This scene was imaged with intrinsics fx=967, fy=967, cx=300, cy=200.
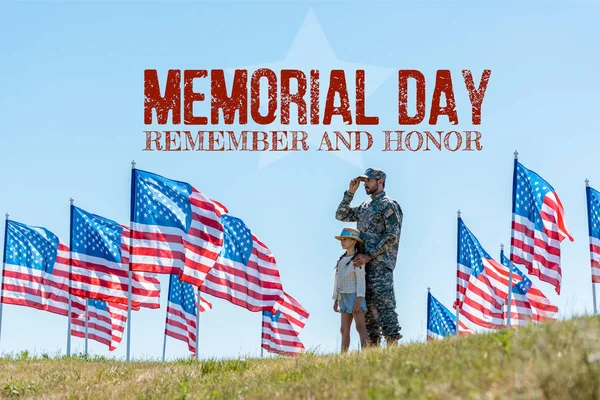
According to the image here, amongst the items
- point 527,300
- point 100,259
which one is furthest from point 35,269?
point 527,300

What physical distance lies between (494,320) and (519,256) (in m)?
6.23

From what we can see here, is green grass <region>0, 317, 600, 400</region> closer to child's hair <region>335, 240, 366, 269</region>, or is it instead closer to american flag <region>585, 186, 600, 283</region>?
child's hair <region>335, 240, 366, 269</region>

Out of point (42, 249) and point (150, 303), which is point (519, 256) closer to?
point (150, 303)

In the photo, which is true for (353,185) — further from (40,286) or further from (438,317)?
(438,317)

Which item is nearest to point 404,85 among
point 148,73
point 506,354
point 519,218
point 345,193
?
point 519,218

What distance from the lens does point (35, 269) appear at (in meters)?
29.0

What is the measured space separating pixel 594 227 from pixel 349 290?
17.3 metres

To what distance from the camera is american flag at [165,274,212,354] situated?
1216 inches

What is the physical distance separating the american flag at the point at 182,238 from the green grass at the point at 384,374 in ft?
22.0

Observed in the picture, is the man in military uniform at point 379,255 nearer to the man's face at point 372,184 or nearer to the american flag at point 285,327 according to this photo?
A: the man's face at point 372,184

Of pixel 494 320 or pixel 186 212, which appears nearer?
pixel 186 212

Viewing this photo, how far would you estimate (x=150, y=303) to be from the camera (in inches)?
1115

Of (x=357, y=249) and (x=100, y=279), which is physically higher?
(x=100, y=279)

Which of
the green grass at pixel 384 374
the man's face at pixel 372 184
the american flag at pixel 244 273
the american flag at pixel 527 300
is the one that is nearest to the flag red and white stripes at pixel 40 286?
the american flag at pixel 244 273
